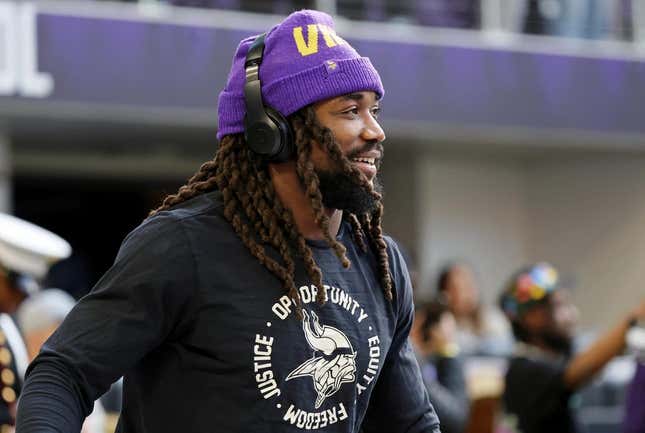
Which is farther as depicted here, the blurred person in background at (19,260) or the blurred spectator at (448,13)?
the blurred spectator at (448,13)

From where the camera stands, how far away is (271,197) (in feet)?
8.45

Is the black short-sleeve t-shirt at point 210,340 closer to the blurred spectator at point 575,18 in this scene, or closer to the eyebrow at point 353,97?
the eyebrow at point 353,97

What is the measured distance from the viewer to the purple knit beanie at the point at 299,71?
255 cm

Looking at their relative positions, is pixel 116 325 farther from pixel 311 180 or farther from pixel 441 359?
pixel 441 359

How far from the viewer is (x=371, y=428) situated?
2828 mm

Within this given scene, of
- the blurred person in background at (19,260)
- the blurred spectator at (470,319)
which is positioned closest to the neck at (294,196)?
the blurred person in background at (19,260)

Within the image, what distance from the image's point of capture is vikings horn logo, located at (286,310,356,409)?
8.12ft

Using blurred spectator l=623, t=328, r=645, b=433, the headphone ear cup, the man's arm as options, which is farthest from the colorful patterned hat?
the headphone ear cup

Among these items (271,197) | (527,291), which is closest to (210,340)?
(271,197)

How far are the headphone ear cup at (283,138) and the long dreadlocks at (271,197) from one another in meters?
0.01

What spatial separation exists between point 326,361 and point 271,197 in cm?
36

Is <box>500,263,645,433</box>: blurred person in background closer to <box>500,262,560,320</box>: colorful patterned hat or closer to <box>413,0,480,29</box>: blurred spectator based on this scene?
<box>500,262,560,320</box>: colorful patterned hat

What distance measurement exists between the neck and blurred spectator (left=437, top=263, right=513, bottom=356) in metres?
7.71

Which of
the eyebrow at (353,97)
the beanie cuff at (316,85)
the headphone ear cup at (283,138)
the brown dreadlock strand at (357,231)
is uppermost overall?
the beanie cuff at (316,85)
